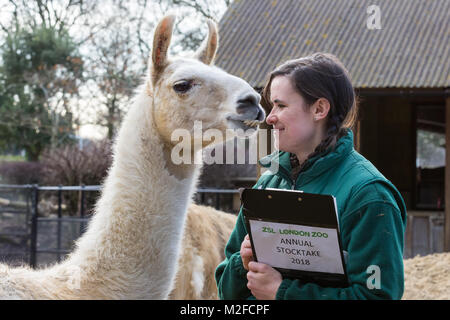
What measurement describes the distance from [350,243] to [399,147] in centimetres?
940

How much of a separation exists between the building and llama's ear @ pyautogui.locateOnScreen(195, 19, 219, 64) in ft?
17.4

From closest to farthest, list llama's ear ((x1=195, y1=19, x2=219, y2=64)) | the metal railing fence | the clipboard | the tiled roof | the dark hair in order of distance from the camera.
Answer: the clipboard → the dark hair → llama's ear ((x1=195, y1=19, x2=219, y2=64)) → the metal railing fence → the tiled roof

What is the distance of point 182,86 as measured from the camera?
2662 mm

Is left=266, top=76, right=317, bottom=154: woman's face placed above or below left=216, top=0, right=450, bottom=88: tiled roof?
below

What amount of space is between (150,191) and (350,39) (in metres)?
7.39

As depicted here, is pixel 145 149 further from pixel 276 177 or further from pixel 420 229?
pixel 420 229

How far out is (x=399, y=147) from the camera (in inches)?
409

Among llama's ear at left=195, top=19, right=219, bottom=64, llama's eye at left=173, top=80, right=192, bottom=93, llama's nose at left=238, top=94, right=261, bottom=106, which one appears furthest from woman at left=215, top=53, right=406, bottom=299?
llama's ear at left=195, top=19, right=219, bottom=64

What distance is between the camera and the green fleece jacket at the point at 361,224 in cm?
144

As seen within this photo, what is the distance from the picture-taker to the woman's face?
166cm

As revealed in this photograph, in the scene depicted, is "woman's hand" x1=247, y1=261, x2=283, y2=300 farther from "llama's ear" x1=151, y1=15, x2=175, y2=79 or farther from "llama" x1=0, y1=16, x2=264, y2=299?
"llama's ear" x1=151, y1=15, x2=175, y2=79

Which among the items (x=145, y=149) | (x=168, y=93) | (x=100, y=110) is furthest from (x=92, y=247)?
(x=100, y=110)

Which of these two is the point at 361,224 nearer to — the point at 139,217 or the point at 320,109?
the point at 320,109

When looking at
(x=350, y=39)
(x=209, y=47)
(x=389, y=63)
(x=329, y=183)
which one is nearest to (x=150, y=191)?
(x=209, y=47)
